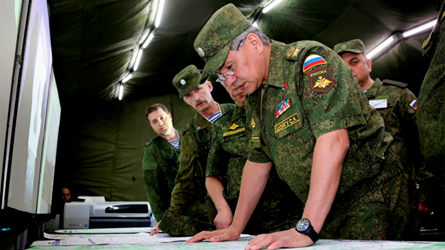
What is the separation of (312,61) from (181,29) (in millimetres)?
3734

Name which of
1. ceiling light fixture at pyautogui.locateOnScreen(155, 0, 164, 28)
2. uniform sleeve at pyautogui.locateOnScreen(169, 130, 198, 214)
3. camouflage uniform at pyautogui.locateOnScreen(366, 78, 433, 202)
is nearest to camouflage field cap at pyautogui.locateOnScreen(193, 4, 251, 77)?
camouflage uniform at pyautogui.locateOnScreen(366, 78, 433, 202)

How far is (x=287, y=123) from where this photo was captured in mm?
1437

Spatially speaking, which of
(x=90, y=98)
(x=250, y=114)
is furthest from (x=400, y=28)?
(x=90, y=98)

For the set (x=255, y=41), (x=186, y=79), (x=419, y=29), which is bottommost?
(x=255, y=41)

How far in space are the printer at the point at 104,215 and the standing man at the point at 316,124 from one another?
4053 mm

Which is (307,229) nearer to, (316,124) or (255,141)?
(316,124)

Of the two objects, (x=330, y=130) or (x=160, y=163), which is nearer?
(x=330, y=130)

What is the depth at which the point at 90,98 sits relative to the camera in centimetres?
700

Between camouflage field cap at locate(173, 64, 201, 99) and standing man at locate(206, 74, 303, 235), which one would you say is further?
camouflage field cap at locate(173, 64, 201, 99)

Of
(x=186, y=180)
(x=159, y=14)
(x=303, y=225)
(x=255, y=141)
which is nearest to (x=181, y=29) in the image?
(x=159, y=14)

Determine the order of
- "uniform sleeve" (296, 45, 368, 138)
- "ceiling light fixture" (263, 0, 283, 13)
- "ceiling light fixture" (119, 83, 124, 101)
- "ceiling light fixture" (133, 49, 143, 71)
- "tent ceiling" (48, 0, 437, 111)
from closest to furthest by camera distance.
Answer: "uniform sleeve" (296, 45, 368, 138) → "tent ceiling" (48, 0, 437, 111) → "ceiling light fixture" (263, 0, 283, 13) → "ceiling light fixture" (133, 49, 143, 71) → "ceiling light fixture" (119, 83, 124, 101)

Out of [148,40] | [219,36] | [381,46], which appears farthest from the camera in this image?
[381,46]

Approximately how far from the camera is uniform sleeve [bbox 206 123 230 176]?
234 centimetres

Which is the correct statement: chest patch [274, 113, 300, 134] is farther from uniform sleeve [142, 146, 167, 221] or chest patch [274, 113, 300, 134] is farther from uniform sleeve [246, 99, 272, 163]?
uniform sleeve [142, 146, 167, 221]
